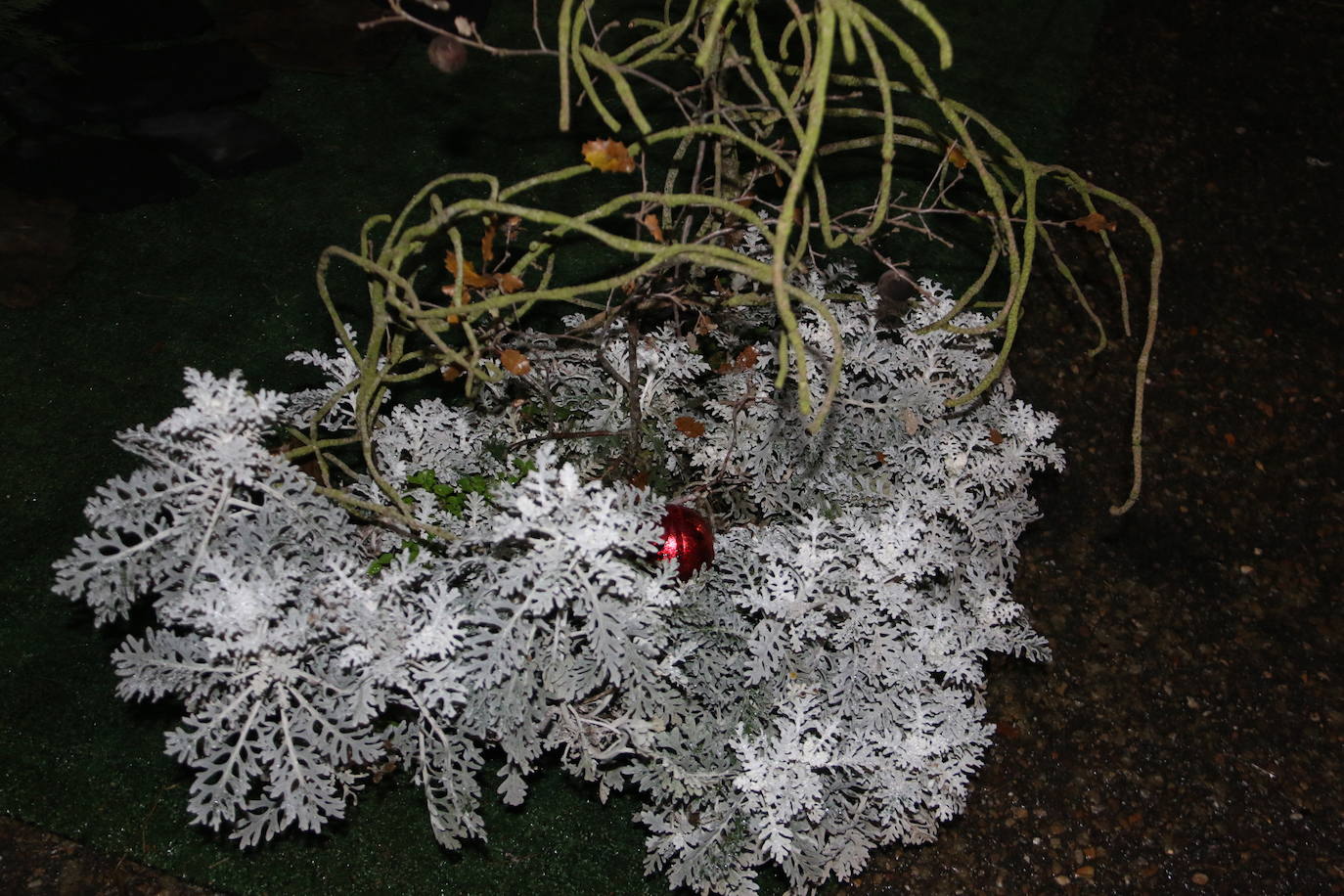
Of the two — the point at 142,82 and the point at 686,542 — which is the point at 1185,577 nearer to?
the point at 686,542

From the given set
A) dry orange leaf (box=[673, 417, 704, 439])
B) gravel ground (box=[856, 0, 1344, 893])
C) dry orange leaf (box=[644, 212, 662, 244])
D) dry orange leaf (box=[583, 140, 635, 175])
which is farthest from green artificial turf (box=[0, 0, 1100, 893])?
dry orange leaf (box=[583, 140, 635, 175])

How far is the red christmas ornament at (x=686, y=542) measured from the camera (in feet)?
6.91

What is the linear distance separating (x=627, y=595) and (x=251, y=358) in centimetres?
179

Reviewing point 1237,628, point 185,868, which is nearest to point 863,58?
point 1237,628

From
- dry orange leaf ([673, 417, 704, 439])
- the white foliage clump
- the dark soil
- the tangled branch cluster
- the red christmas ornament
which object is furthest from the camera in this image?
the dark soil

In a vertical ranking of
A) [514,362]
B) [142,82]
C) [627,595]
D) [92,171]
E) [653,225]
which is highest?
[653,225]

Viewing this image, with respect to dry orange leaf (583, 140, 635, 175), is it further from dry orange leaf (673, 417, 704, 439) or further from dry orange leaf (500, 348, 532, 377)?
dry orange leaf (673, 417, 704, 439)

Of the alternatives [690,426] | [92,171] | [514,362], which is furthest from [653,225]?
[92,171]

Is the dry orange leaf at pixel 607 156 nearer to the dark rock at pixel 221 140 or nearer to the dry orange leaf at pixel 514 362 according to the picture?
the dry orange leaf at pixel 514 362

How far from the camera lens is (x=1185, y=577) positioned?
10.3ft

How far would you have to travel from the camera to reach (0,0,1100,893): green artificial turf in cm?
231

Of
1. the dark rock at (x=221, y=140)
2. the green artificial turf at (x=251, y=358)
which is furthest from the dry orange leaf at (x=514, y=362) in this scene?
the dark rock at (x=221, y=140)

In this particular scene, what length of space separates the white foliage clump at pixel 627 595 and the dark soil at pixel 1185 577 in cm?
49

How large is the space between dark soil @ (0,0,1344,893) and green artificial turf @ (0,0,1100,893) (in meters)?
0.17
